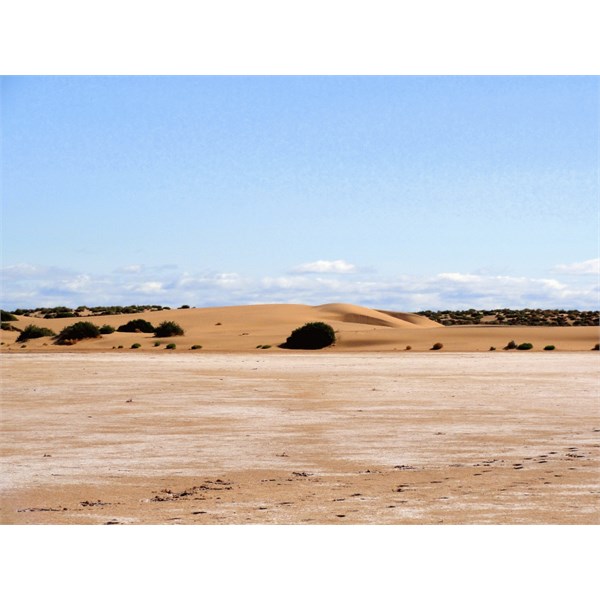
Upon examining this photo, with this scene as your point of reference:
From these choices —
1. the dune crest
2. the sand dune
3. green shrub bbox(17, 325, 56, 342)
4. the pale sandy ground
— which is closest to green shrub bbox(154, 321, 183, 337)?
the sand dune

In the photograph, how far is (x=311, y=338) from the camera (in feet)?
168

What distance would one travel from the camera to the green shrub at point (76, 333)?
177 ft

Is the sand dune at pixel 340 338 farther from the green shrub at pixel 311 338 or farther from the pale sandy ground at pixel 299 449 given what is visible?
the pale sandy ground at pixel 299 449

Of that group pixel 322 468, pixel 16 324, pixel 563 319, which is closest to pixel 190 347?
pixel 16 324

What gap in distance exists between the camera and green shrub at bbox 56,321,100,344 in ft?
177

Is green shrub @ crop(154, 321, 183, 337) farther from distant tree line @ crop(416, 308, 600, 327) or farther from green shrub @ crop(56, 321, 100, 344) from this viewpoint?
distant tree line @ crop(416, 308, 600, 327)

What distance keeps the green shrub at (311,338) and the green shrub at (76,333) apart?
11.1 meters

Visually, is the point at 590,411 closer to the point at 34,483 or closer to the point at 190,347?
the point at 34,483

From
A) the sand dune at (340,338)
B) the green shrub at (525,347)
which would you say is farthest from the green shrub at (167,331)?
the green shrub at (525,347)

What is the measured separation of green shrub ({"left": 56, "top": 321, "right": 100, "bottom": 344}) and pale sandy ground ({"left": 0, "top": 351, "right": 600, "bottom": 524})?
1048 inches

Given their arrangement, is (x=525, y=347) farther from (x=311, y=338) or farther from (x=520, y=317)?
(x=520, y=317)
